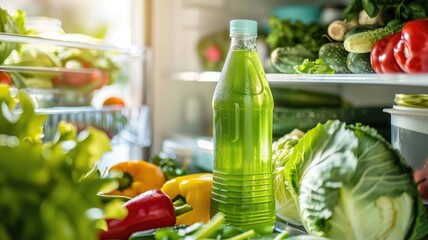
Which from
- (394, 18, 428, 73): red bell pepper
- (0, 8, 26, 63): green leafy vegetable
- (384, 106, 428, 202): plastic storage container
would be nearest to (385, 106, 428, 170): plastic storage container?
(384, 106, 428, 202): plastic storage container

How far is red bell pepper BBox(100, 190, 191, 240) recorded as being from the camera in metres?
0.84

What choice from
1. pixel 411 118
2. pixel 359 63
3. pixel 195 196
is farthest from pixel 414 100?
pixel 195 196

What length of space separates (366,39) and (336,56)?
8 centimetres

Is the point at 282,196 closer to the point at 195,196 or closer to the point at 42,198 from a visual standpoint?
the point at 195,196

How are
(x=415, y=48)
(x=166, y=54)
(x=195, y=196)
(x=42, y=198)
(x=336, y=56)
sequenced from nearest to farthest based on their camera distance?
(x=42, y=198) → (x=415, y=48) → (x=195, y=196) → (x=336, y=56) → (x=166, y=54)

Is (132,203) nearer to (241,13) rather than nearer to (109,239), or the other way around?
(109,239)

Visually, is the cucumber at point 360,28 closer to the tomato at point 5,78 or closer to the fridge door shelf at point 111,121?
the fridge door shelf at point 111,121

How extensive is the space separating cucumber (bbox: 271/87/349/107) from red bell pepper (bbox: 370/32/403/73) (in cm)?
56

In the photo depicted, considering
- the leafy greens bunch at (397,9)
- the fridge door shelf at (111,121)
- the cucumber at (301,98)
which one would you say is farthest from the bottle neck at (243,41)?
the cucumber at (301,98)

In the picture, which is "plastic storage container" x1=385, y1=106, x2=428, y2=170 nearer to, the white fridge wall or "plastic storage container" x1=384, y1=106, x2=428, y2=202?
"plastic storage container" x1=384, y1=106, x2=428, y2=202

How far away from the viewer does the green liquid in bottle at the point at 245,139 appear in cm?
92

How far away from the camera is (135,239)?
0.80 m

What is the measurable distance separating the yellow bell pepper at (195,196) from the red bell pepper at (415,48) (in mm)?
446

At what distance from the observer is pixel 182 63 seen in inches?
66.9
